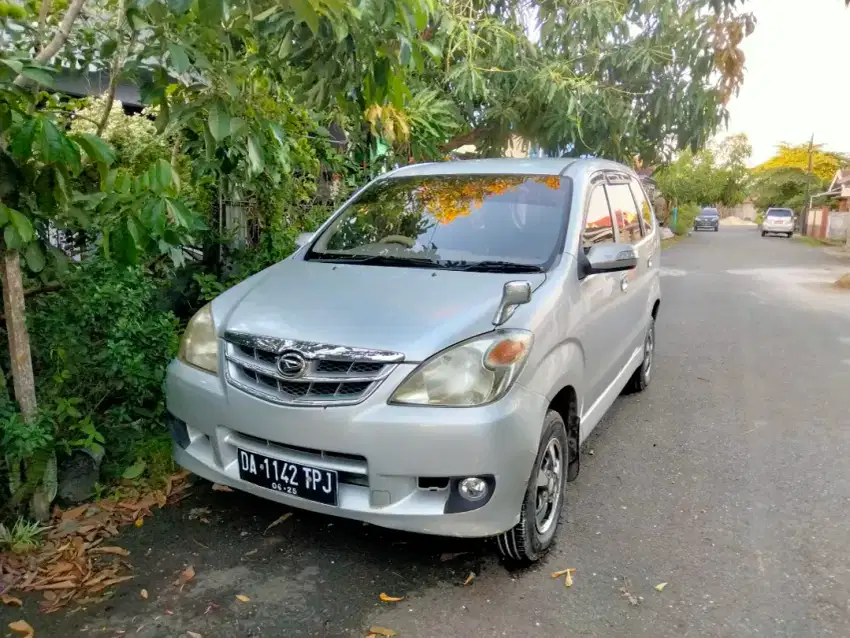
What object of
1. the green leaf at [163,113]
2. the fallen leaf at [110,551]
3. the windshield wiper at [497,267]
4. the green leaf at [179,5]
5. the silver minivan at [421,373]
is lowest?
the fallen leaf at [110,551]

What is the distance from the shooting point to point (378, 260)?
11.7 ft

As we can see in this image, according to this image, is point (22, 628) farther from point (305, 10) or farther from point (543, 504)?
point (305, 10)

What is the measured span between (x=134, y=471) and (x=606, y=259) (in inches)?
107

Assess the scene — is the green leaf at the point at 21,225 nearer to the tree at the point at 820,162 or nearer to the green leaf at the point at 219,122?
the green leaf at the point at 219,122

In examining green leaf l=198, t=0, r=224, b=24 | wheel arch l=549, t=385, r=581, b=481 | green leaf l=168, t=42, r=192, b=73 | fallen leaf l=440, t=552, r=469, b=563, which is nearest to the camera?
green leaf l=198, t=0, r=224, b=24

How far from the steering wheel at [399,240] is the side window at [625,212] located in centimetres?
141

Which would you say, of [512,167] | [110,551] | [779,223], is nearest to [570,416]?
[512,167]

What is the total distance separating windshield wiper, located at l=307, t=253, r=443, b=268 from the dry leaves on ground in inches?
59.6

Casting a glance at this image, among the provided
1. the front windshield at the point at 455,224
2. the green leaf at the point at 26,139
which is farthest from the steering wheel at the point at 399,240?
the green leaf at the point at 26,139

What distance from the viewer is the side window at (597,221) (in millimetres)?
3658

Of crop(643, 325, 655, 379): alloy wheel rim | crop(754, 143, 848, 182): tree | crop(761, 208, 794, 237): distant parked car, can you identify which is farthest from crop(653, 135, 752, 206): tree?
crop(643, 325, 655, 379): alloy wheel rim

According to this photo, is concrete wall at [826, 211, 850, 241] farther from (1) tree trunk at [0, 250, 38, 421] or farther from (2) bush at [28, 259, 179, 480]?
(1) tree trunk at [0, 250, 38, 421]

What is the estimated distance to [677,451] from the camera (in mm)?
4414

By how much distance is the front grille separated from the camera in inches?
103
